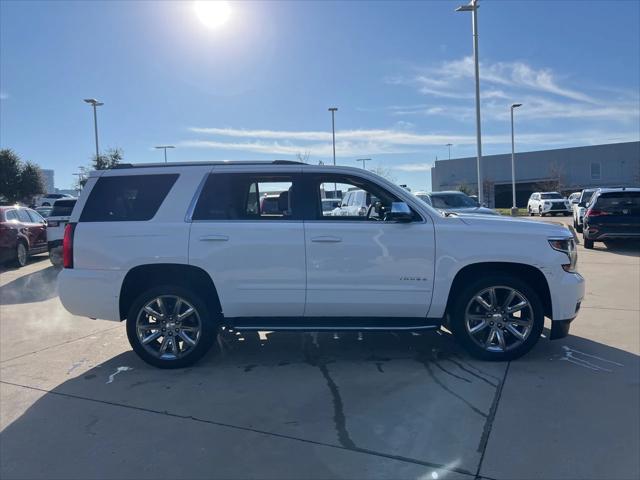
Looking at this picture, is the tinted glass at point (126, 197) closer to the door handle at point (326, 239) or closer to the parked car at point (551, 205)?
the door handle at point (326, 239)

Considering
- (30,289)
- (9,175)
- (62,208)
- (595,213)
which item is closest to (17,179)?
(9,175)

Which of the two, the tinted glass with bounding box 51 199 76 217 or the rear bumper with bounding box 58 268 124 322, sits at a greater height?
the tinted glass with bounding box 51 199 76 217

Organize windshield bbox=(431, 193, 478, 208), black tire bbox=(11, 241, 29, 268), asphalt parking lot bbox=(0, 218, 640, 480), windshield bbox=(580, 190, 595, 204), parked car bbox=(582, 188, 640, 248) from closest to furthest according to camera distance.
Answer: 1. asphalt parking lot bbox=(0, 218, 640, 480)
2. black tire bbox=(11, 241, 29, 268)
3. parked car bbox=(582, 188, 640, 248)
4. windshield bbox=(431, 193, 478, 208)
5. windshield bbox=(580, 190, 595, 204)

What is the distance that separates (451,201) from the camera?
687 inches

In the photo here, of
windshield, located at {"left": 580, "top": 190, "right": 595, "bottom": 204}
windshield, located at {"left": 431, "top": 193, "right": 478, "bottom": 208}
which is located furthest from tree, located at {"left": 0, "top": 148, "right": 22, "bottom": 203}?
windshield, located at {"left": 580, "top": 190, "right": 595, "bottom": 204}

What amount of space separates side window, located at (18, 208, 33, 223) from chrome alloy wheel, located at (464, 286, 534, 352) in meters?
12.3

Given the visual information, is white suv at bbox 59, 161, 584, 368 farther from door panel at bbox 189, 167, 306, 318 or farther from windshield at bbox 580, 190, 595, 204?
windshield at bbox 580, 190, 595, 204

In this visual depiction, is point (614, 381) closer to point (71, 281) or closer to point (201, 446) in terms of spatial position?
point (201, 446)

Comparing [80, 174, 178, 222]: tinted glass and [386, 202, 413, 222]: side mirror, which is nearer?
[386, 202, 413, 222]: side mirror

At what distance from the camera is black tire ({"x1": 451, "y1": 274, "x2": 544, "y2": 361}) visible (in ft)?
16.4

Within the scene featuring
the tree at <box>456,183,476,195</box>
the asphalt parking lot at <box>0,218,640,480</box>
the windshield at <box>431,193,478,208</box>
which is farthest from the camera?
the tree at <box>456,183,476,195</box>

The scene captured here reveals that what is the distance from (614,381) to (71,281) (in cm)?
508

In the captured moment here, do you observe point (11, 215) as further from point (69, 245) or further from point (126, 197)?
point (126, 197)

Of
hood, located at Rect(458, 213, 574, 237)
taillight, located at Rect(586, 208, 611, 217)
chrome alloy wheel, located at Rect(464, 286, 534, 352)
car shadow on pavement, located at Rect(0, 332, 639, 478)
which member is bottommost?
car shadow on pavement, located at Rect(0, 332, 639, 478)
